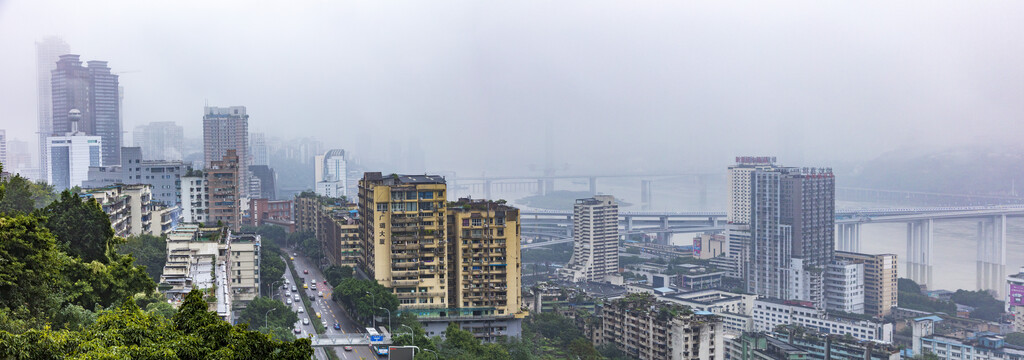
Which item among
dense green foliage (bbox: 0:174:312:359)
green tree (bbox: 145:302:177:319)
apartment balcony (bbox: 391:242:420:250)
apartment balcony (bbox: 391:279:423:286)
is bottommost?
apartment balcony (bbox: 391:279:423:286)

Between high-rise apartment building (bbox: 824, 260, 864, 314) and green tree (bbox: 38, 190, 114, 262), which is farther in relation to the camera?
high-rise apartment building (bbox: 824, 260, 864, 314)

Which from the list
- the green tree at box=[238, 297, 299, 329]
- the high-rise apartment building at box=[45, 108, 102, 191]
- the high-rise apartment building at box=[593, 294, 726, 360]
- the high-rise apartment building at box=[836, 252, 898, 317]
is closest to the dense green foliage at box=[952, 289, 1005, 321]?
the high-rise apartment building at box=[836, 252, 898, 317]

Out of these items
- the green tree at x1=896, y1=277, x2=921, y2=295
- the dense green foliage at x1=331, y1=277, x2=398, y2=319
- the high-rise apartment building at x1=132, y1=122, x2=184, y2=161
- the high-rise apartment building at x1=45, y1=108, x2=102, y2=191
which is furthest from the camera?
the high-rise apartment building at x1=132, y1=122, x2=184, y2=161

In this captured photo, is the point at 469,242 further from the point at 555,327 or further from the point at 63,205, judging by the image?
the point at 63,205

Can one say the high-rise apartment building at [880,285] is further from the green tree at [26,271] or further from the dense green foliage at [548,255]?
the green tree at [26,271]

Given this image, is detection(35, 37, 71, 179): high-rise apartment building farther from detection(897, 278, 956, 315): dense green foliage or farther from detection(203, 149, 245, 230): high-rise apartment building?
detection(897, 278, 956, 315): dense green foliage

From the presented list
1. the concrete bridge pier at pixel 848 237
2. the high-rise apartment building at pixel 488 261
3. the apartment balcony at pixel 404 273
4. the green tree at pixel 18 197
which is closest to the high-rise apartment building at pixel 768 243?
the concrete bridge pier at pixel 848 237

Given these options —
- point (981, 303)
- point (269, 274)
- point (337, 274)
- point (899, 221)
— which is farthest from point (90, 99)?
point (899, 221)

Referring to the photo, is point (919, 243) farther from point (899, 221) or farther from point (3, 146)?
point (3, 146)
